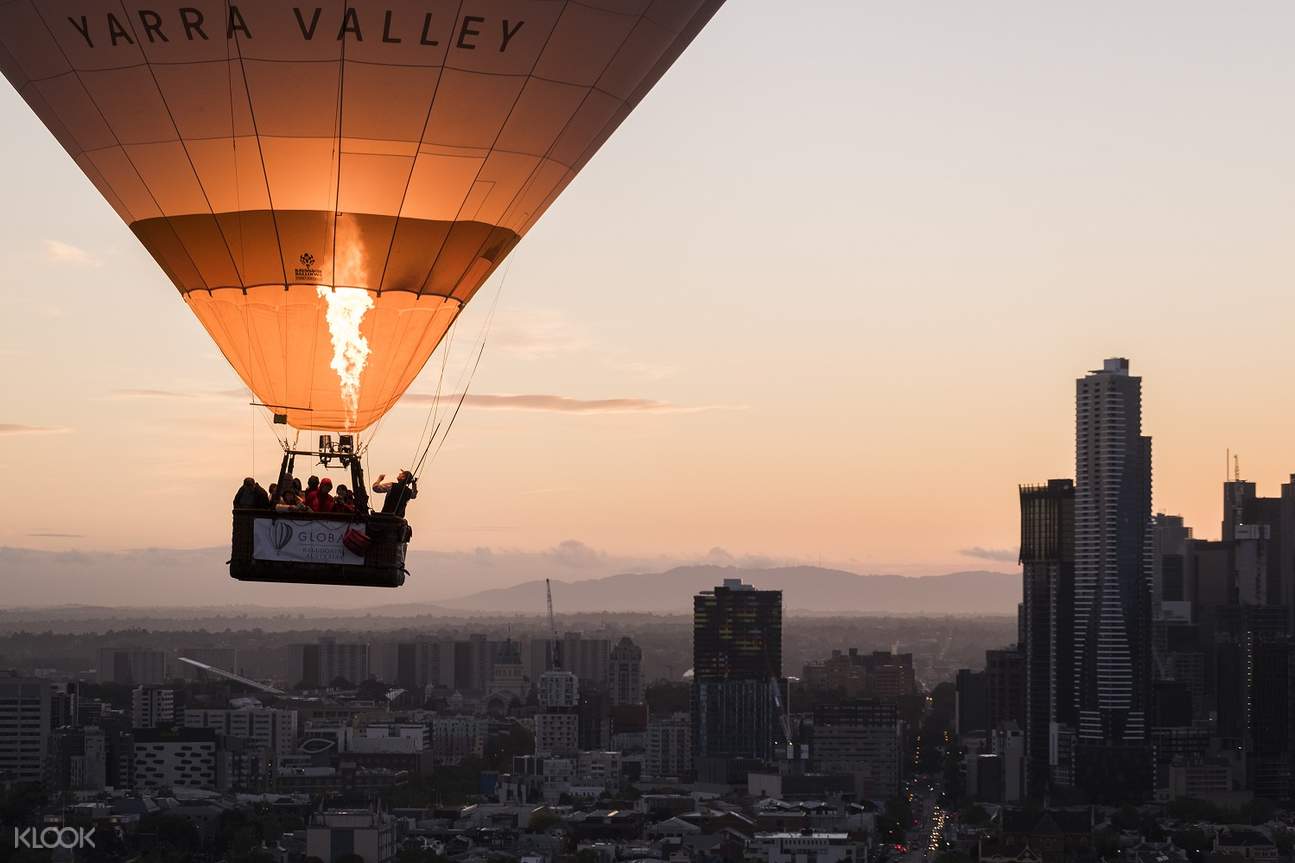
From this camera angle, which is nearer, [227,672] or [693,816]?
[693,816]

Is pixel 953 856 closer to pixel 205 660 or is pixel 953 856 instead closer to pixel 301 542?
pixel 301 542

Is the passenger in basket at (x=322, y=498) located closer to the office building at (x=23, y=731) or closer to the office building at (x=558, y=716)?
the office building at (x=23, y=731)

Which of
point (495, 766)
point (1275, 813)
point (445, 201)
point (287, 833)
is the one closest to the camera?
point (445, 201)

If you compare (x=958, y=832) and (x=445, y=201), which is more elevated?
(x=445, y=201)

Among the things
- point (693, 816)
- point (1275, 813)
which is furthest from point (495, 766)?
point (1275, 813)

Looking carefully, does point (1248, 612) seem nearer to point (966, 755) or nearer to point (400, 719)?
point (966, 755)

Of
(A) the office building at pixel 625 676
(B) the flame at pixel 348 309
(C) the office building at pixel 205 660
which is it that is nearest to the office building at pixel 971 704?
(A) the office building at pixel 625 676

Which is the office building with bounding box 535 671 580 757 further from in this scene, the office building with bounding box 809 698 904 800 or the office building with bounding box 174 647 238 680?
the office building with bounding box 174 647 238 680
